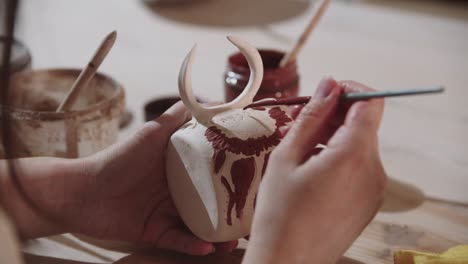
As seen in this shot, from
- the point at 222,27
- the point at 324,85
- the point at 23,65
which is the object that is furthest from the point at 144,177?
the point at 222,27

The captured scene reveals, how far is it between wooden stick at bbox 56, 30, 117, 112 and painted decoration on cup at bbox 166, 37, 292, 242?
180mm

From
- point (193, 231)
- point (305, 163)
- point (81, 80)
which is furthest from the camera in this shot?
point (81, 80)

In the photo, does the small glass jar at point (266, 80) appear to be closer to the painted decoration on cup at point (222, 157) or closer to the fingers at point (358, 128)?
the painted decoration on cup at point (222, 157)

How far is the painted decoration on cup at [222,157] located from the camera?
71 centimetres

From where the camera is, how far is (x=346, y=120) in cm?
65

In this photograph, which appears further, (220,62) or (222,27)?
(222,27)

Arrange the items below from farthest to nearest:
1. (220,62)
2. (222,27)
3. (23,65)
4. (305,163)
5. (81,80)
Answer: (222,27)
(220,62)
(23,65)
(81,80)
(305,163)

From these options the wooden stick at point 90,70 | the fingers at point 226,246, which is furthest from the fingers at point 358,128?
the wooden stick at point 90,70

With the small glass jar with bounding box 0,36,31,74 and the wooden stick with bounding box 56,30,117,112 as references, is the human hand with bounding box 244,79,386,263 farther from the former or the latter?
the small glass jar with bounding box 0,36,31,74

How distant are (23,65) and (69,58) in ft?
1.46

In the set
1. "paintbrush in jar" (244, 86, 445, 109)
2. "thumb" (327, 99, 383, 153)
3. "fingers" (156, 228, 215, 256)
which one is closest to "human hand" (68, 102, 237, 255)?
"fingers" (156, 228, 215, 256)

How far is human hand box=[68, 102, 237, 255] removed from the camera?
79 centimetres

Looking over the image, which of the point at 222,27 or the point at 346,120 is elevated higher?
the point at 346,120

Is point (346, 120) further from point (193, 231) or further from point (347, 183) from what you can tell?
point (193, 231)
